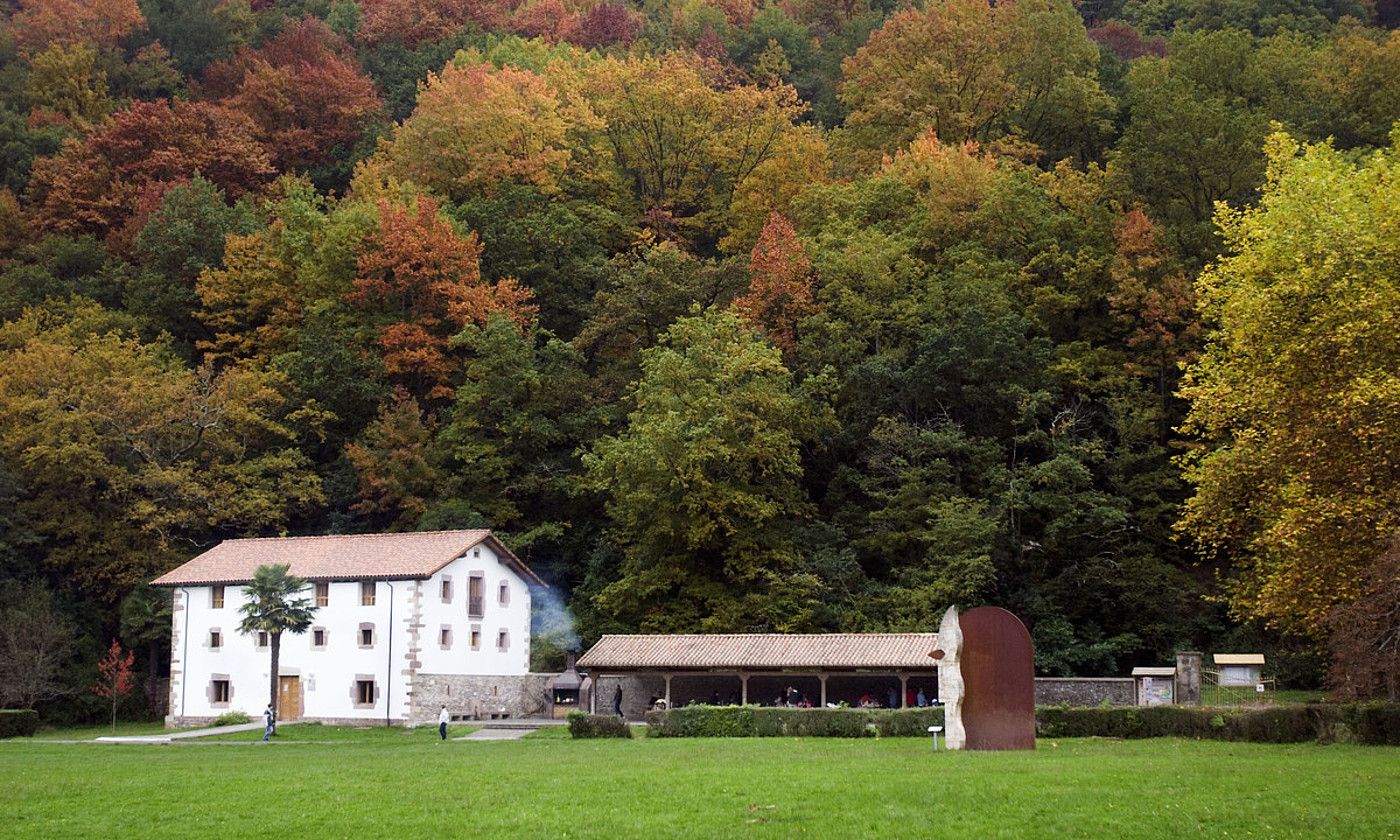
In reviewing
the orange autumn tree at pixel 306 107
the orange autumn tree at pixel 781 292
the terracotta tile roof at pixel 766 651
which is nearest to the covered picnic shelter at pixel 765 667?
the terracotta tile roof at pixel 766 651

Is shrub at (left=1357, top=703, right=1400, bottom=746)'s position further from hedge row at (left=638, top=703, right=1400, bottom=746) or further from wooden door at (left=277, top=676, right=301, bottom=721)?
wooden door at (left=277, top=676, right=301, bottom=721)

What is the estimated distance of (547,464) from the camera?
213ft

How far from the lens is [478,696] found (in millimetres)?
55375

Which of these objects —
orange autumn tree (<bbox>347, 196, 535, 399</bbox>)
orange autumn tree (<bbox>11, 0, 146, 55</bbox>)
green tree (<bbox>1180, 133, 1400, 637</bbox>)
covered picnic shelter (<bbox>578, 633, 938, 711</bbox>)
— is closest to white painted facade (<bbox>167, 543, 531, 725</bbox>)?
covered picnic shelter (<bbox>578, 633, 938, 711</bbox>)

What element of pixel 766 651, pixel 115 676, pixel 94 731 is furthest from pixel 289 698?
pixel 766 651

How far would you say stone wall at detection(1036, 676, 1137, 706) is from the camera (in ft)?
149

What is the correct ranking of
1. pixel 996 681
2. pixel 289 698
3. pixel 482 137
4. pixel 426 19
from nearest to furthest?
pixel 996 681 → pixel 289 698 → pixel 482 137 → pixel 426 19

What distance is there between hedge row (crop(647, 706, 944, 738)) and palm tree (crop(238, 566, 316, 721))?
46.4ft

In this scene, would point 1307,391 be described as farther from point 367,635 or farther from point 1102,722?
point 367,635

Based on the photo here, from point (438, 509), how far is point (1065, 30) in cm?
4332

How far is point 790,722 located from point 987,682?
33.5 feet

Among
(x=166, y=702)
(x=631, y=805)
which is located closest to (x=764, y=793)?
(x=631, y=805)

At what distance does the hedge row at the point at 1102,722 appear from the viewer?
3147cm

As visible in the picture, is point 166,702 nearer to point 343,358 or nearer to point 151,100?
point 343,358
